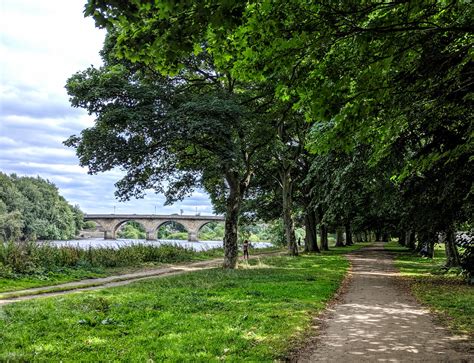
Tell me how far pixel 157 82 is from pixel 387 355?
13585mm

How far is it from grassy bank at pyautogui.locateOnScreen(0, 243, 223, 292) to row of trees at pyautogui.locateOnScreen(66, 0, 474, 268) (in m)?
3.79

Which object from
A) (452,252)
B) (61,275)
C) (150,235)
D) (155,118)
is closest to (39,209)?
(150,235)

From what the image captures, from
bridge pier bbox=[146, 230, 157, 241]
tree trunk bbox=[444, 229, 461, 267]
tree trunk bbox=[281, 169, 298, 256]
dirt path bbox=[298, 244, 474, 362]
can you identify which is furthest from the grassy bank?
bridge pier bbox=[146, 230, 157, 241]

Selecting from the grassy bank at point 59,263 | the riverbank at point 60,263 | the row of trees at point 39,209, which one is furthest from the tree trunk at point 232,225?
the row of trees at point 39,209

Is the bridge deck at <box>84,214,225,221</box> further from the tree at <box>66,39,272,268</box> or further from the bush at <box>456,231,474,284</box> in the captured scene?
the bush at <box>456,231,474,284</box>

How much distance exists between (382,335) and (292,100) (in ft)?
17.7

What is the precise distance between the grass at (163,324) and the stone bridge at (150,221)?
5653cm

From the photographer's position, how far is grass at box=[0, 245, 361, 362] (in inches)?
241

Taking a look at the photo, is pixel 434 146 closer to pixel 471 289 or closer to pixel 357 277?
pixel 471 289

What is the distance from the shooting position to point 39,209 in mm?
63281

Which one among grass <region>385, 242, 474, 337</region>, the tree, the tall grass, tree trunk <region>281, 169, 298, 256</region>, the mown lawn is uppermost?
the tree

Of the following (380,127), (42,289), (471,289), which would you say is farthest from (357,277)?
(42,289)

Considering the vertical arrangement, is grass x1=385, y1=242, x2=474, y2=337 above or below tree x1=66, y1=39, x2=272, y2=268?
below

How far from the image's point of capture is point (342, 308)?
1022 cm
